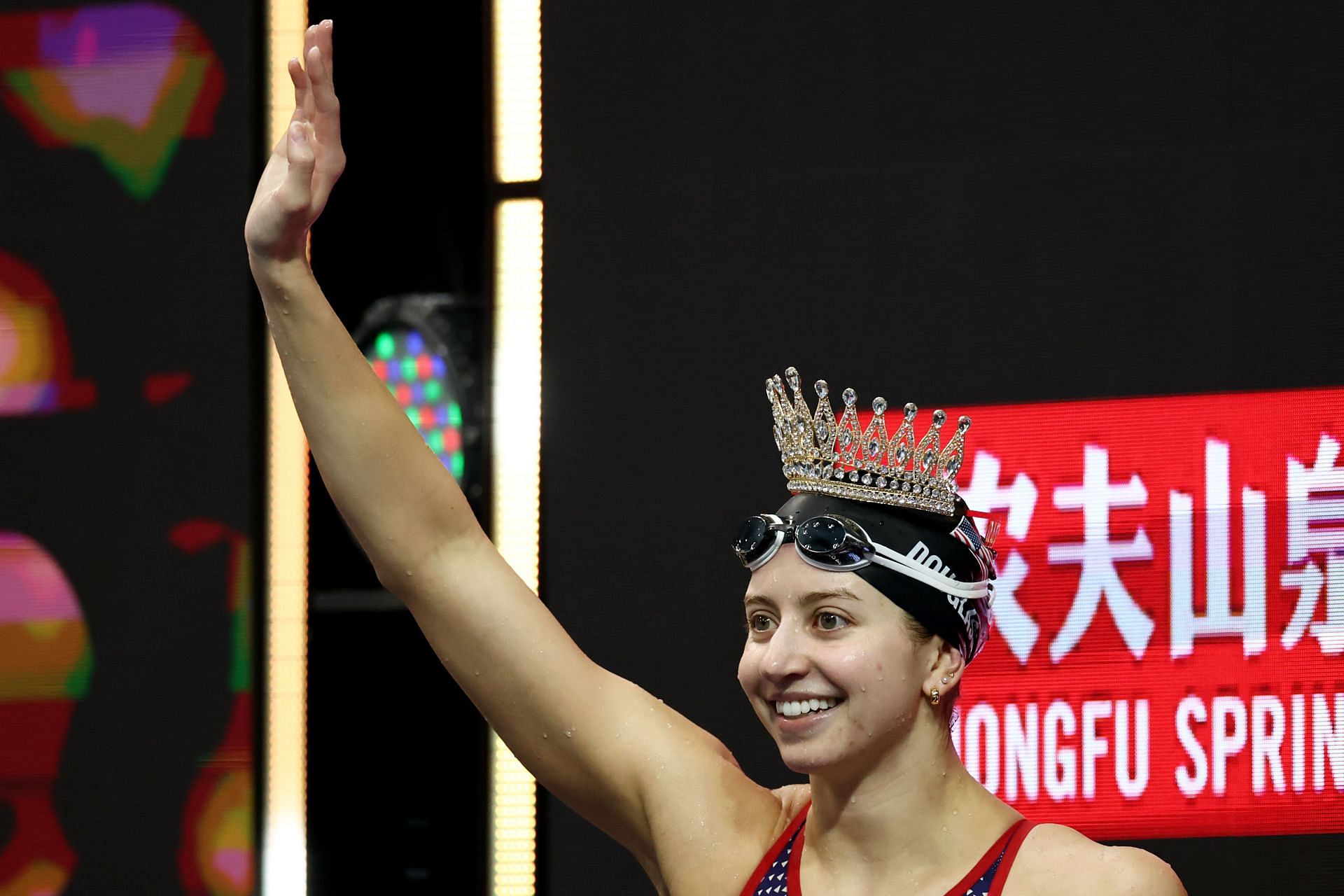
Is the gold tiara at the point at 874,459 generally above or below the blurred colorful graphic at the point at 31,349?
below

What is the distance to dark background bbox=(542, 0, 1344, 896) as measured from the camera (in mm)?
3166

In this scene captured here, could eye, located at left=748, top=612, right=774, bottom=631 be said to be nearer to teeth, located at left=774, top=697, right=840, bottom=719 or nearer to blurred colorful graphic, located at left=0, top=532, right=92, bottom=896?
teeth, located at left=774, top=697, right=840, bottom=719

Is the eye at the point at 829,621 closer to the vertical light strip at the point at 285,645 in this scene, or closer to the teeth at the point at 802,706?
the teeth at the point at 802,706

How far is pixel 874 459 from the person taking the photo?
2.20m

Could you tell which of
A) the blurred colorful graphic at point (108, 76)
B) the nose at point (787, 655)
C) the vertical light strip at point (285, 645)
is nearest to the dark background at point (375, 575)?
the vertical light strip at point (285, 645)

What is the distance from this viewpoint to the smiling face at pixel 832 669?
6.77ft

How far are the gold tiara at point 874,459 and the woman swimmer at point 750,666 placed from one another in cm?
2

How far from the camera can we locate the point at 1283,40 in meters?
3.18

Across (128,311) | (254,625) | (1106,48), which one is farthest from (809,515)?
(128,311)

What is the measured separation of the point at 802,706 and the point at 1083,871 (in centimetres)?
36

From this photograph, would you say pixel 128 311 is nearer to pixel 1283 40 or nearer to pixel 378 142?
pixel 378 142

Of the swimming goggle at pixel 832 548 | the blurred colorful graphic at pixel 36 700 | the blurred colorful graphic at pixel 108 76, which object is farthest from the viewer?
the blurred colorful graphic at pixel 108 76

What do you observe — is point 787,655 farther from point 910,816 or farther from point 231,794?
point 231,794

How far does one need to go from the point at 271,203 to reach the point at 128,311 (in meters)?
1.89
